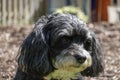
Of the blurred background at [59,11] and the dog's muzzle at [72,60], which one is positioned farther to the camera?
the blurred background at [59,11]

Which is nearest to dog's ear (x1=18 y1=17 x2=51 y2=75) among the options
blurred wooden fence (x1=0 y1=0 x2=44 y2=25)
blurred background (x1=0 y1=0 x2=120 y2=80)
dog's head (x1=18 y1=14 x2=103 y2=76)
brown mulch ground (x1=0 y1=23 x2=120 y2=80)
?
dog's head (x1=18 y1=14 x2=103 y2=76)

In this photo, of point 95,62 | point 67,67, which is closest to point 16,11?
point 95,62

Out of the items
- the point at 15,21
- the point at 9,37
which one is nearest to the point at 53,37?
the point at 9,37

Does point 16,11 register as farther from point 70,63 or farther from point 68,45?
point 70,63

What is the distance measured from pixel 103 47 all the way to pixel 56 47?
14.7 feet

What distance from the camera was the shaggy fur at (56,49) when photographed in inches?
218

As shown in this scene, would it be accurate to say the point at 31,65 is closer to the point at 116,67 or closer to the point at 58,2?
the point at 116,67

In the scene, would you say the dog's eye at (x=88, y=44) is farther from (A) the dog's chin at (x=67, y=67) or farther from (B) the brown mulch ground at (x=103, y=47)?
(B) the brown mulch ground at (x=103, y=47)

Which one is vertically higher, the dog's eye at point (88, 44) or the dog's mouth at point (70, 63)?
the dog's eye at point (88, 44)

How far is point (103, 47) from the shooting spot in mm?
10094

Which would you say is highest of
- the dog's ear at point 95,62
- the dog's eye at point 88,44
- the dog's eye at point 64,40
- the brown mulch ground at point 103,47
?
the dog's eye at point 64,40

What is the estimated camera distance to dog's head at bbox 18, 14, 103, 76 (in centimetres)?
555

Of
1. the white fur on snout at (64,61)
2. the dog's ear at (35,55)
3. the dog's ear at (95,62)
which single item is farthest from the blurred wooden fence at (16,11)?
the white fur on snout at (64,61)

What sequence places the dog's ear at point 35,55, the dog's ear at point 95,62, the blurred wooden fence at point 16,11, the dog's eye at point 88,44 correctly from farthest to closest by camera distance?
1. the blurred wooden fence at point 16,11
2. the dog's ear at point 95,62
3. the dog's eye at point 88,44
4. the dog's ear at point 35,55
